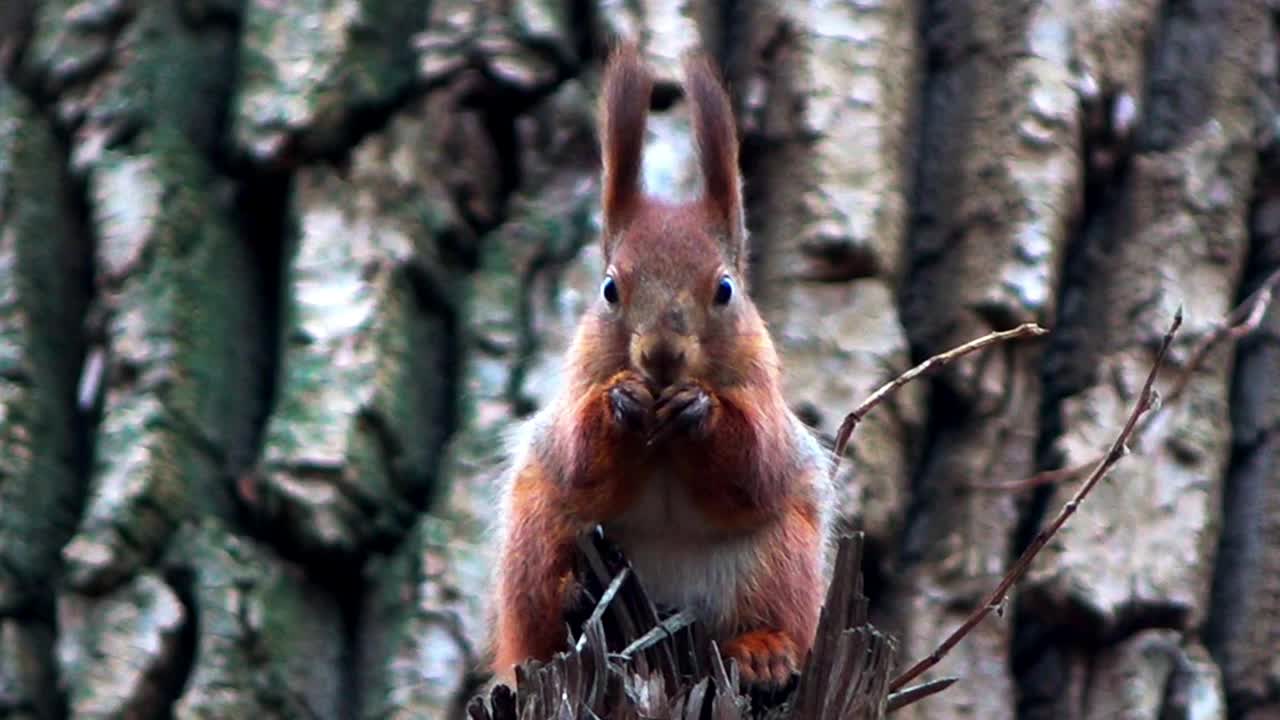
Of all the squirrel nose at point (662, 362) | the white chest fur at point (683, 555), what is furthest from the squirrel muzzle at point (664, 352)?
the white chest fur at point (683, 555)

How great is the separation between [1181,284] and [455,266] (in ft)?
3.64

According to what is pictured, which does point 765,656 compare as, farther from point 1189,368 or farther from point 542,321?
point 542,321

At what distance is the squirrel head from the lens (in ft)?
6.73

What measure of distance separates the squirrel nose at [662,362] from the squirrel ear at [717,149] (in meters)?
0.24

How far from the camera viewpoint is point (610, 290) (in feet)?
7.00

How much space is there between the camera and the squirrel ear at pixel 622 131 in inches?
81.6

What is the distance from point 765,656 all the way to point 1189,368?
78 centimetres

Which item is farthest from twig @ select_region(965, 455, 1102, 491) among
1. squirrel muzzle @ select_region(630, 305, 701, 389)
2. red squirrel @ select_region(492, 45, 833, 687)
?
squirrel muzzle @ select_region(630, 305, 701, 389)

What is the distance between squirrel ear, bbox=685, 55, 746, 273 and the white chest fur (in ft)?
1.11

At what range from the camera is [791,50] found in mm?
2846

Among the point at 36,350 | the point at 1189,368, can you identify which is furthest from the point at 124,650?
the point at 1189,368

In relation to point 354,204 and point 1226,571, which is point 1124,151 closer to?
point 1226,571

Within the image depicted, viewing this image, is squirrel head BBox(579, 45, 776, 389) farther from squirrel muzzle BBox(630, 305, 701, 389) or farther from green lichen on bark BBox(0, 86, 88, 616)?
green lichen on bark BBox(0, 86, 88, 616)

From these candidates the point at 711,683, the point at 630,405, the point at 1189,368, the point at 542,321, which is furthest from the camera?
the point at 542,321
